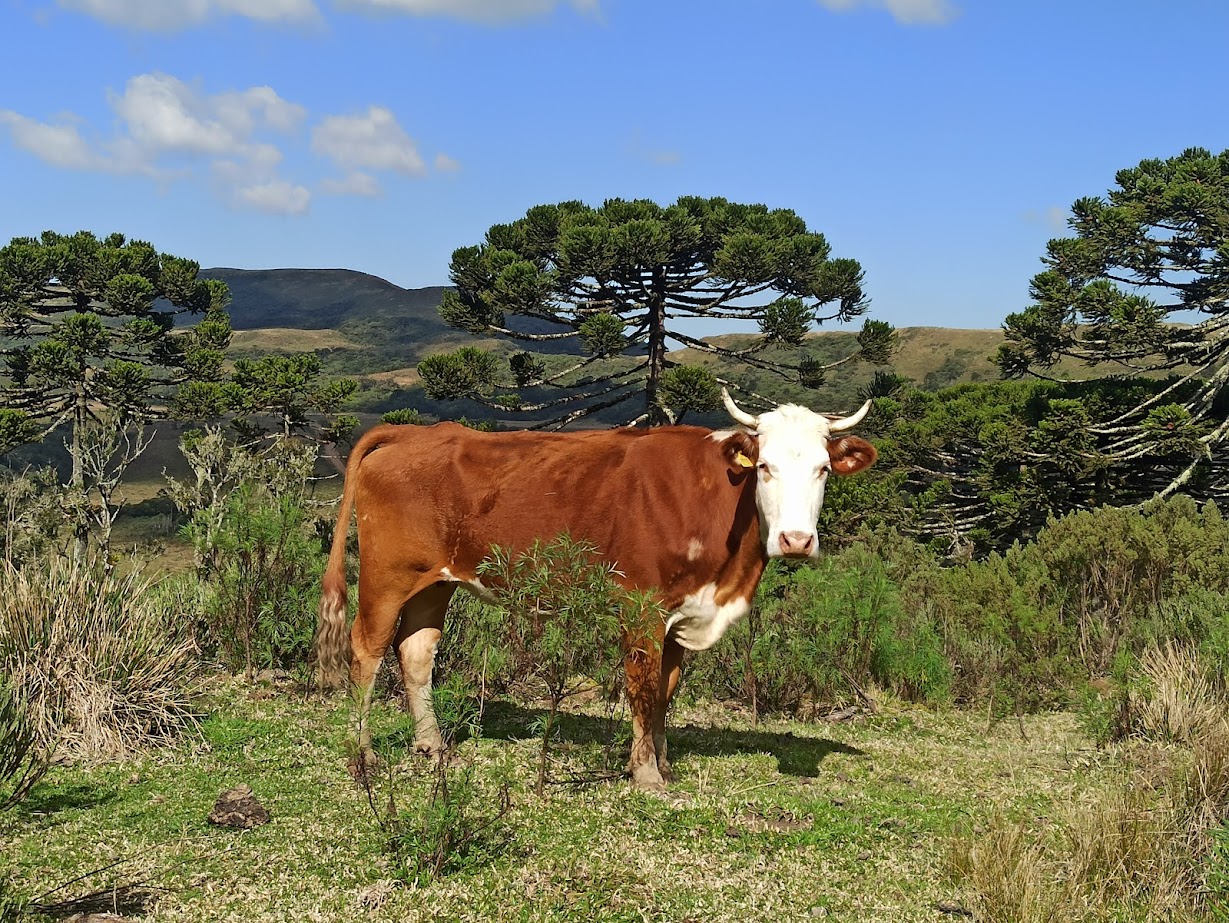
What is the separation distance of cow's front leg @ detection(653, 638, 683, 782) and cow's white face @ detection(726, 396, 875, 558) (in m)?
0.92

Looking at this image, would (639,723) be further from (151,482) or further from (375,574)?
(151,482)

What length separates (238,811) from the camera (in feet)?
18.5

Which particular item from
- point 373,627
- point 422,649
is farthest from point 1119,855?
point 373,627

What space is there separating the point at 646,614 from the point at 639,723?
28.3 inches

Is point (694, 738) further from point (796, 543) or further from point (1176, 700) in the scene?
point (1176, 700)

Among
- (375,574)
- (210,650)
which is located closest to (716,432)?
(375,574)

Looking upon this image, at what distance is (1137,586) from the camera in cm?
1237

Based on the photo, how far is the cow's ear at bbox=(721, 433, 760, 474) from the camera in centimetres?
631

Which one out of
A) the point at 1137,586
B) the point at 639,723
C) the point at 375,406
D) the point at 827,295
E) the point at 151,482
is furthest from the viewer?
the point at 375,406

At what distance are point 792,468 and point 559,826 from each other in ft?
7.63

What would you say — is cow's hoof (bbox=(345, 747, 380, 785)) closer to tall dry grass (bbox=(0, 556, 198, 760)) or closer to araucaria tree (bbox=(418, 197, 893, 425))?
tall dry grass (bbox=(0, 556, 198, 760))

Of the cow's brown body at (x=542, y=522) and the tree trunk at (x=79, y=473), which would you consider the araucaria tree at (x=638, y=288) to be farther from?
the cow's brown body at (x=542, y=522)

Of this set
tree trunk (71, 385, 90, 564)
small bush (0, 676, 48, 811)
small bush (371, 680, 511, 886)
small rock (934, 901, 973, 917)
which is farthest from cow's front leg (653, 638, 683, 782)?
tree trunk (71, 385, 90, 564)

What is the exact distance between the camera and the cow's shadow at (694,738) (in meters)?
7.29
